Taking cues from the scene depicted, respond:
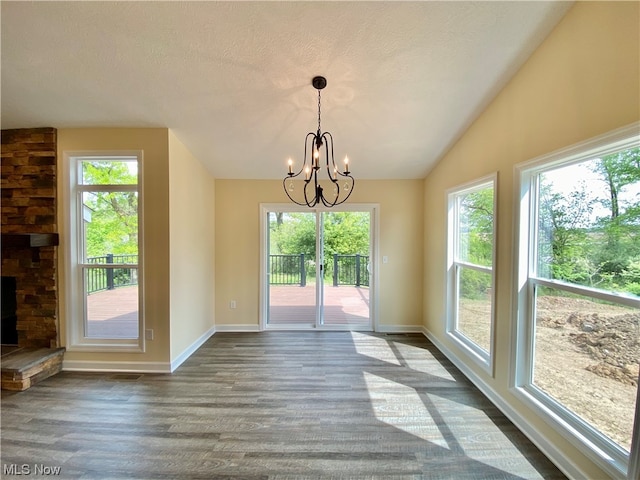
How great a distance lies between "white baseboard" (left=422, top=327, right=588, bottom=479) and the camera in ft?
5.58

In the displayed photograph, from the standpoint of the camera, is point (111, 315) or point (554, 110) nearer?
point (554, 110)

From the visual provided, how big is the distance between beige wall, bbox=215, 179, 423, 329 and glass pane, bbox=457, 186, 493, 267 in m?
0.97

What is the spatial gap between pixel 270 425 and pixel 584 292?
2.37 metres

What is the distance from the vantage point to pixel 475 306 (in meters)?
2.99

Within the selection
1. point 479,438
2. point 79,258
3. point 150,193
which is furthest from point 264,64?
point 479,438

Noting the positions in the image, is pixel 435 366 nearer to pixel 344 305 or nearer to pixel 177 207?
pixel 344 305

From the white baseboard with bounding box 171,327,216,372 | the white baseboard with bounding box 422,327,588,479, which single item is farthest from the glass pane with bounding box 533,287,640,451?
the white baseboard with bounding box 171,327,216,372

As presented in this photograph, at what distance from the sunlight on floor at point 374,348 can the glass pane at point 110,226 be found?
2943 mm

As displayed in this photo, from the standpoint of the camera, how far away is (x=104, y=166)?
3068 mm

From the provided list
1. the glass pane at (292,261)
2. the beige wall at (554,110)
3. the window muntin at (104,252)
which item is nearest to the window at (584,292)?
the beige wall at (554,110)

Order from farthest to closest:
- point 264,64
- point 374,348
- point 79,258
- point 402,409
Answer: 1. point 374,348
2. point 79,258
3. point 402,409
4. point 264,64

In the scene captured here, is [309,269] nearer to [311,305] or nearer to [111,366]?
[311,305]

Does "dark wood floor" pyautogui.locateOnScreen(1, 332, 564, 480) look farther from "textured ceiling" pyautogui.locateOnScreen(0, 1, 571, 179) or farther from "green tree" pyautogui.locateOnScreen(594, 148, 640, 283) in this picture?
"textured ceiling" pyautogui.locateOnScreen(0, 1, 571, 179)

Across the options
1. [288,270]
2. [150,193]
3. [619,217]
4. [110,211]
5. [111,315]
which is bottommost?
[111,315]
